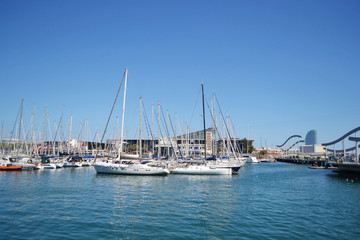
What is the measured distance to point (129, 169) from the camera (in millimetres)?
47406

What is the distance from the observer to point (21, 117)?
6706 centimetres

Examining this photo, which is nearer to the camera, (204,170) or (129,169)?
(129,169)

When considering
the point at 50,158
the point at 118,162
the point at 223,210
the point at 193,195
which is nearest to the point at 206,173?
the point at 118,162

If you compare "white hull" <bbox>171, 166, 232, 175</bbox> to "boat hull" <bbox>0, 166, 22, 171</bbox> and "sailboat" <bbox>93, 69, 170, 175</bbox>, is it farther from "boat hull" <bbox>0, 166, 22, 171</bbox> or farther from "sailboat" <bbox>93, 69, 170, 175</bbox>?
"boat hull" <bbox>0, 166, 22, 171</bbox>

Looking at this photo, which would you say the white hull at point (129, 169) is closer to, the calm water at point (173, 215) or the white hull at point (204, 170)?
the white hull at point (204, 170)

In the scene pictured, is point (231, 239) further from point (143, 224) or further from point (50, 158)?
point (50, 158)

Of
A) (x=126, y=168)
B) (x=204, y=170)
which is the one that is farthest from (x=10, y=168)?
(x=204, y=170)

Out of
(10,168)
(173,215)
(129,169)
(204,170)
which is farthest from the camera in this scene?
(10,168)

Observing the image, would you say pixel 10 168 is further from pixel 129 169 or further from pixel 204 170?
pixel 204 170

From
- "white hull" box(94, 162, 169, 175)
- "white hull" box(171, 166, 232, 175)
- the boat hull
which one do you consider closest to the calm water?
"white hull" box(94, 162, 169, 175)

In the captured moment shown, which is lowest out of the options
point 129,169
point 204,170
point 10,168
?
point 10,168

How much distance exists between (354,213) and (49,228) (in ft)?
73.8

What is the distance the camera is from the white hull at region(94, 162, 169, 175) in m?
47.0

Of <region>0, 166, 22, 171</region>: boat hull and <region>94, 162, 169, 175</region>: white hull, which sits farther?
<region>0, 166, 22, 171</region>: boat hull
